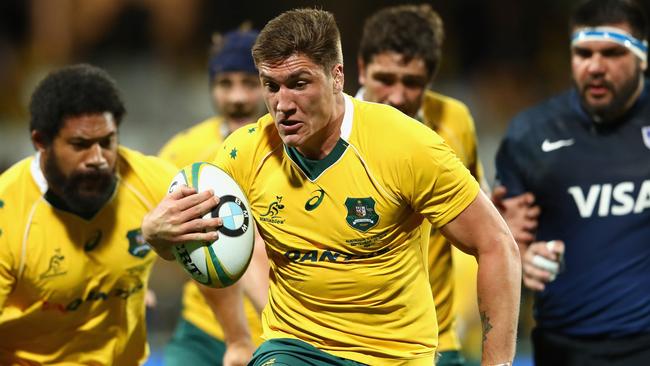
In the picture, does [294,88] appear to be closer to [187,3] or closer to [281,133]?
[281,133]

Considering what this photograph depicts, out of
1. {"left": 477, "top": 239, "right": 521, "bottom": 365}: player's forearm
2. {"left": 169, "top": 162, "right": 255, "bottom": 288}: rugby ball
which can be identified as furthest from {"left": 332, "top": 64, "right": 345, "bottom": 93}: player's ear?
{"left": 477, "top": 239, "right": 521, "bottom": 365}: player's forearm

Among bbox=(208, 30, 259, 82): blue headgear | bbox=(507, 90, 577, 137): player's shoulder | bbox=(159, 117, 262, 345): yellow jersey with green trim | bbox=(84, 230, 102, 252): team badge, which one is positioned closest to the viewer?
bbox=(84, 230, 102, 252): team badge

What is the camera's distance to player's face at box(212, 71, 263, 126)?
6988 millimetres

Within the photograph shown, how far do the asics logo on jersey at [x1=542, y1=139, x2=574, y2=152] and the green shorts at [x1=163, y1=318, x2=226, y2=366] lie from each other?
2186 mm

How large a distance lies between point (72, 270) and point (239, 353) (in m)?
0.87

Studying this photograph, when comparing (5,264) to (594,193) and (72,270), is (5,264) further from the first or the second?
(594,193)

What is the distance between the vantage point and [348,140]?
4426 millimetres

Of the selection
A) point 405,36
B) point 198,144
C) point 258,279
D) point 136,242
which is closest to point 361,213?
point 258,279

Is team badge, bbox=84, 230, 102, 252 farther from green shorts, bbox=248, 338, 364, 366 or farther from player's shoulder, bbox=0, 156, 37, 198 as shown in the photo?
green shorts, bbox=248, 338, 364, 366

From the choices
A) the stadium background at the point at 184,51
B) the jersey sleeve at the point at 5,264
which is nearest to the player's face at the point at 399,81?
the jersey sleeve at the point at 5,264

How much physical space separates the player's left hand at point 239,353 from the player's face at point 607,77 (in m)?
2.16

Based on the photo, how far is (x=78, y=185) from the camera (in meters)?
5.20

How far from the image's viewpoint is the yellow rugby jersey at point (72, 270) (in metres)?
5.19

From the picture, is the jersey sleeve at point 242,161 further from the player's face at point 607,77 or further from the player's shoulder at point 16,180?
the player's face at point 607,77
